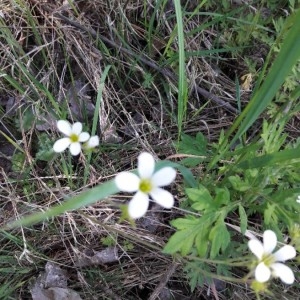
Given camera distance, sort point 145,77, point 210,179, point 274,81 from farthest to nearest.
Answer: point 145,77
point 210,179
point 274,81

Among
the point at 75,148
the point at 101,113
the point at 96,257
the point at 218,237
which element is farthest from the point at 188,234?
the point at 101,113

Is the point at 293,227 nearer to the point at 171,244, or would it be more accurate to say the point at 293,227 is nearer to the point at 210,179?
the point at 171,244

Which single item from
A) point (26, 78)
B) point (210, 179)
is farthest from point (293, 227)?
point (26, 78)

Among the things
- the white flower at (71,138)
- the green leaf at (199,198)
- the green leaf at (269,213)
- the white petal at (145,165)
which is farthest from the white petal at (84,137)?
the green leaf at (269,213)

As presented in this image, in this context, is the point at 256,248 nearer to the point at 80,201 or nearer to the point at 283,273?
the point at 283,273

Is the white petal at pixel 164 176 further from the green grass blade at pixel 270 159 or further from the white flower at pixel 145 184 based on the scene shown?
the green grass blade at pixel 270 159

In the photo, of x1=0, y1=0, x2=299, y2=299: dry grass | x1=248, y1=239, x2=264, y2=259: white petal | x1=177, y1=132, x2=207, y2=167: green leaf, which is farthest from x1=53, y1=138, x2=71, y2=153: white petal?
x1=248, y1=239, x2=264, y2=259: white petal
